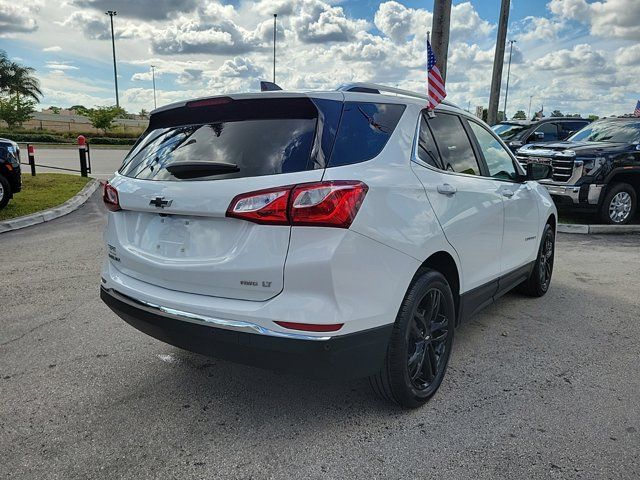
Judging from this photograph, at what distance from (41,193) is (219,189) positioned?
1090 cm

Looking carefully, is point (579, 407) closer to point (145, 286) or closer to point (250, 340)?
point (250, 340)

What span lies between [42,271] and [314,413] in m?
4.34

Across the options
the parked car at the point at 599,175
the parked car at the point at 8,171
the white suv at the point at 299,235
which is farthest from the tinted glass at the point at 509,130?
the white suv at the point at 299,235

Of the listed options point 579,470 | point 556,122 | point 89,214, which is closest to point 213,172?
point 579,470

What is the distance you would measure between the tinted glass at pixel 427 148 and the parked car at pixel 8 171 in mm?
8527

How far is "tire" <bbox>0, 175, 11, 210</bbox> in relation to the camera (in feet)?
30.3

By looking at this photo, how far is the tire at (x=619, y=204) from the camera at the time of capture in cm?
964

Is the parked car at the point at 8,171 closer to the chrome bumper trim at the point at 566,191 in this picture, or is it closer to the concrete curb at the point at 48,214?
the concrete curb at the point at 48,214

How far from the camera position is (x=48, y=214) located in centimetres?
943

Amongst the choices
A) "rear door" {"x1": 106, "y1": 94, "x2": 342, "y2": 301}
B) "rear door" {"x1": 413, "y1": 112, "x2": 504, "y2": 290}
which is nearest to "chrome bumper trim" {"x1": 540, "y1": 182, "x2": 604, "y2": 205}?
"rear door" {"x1": 413, "y1": 112, "x2": 504, "y2": 290}

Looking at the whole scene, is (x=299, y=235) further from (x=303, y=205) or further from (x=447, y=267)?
(x=447, y=267)

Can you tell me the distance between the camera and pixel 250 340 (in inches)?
98.6

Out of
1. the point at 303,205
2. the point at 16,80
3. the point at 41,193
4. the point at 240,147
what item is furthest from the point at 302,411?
the point at 16,80

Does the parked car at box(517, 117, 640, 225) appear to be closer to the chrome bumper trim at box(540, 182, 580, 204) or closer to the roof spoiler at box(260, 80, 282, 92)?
the chrome bumper trim at box(540, 182, 580, 204)
